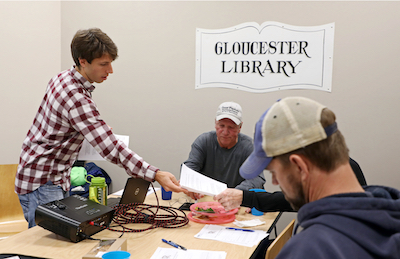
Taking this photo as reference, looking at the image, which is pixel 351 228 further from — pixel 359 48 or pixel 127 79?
pixel 127 79

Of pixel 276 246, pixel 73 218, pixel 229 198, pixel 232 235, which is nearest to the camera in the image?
pixel 276 246

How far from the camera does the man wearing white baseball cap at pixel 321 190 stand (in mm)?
686

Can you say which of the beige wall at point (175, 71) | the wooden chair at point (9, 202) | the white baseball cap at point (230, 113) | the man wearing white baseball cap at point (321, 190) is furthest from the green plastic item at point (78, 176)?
the man wearing white baseball cap at point (321, 190)

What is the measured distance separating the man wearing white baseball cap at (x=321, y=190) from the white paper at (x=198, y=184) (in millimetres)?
858

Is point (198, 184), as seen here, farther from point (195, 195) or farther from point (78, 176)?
point (78, 176)

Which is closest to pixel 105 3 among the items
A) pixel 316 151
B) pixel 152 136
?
pixel 152 136

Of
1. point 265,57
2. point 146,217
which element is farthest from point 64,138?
point 265,57

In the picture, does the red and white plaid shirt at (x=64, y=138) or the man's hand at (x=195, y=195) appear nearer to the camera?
the red and white plaid shirt at (x=64, y=138)

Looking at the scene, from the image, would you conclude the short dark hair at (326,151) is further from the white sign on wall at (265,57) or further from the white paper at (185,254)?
the white sign on wall at (265,57)

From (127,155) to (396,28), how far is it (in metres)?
2.67

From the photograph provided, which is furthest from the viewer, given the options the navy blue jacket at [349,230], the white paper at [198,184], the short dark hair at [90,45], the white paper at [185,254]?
the short dark hair at [90,45]

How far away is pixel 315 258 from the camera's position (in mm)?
665

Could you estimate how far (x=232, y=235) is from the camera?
163 cm

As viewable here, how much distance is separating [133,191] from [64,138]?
0.50 meters
